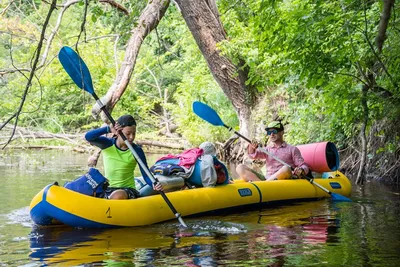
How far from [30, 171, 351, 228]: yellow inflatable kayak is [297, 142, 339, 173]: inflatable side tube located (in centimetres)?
77

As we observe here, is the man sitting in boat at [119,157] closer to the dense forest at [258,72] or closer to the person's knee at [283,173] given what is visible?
the dense forest at [258,72]

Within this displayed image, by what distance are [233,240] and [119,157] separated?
1.26 metres

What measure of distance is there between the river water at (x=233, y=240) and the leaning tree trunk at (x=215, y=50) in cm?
384

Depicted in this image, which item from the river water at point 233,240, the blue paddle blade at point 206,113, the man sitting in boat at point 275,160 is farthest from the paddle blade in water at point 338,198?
the blue paddle blade at point 206,113

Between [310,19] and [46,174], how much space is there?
16.7ft

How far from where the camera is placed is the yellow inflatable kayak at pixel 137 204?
4723mm

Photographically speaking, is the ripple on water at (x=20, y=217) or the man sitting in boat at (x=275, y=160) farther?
the man sitting in boat at (x=275, y=160)

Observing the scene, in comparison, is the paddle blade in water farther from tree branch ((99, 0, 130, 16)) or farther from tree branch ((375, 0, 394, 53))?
tree branch ((375, 0, 394, 53))

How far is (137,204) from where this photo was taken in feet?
16.5

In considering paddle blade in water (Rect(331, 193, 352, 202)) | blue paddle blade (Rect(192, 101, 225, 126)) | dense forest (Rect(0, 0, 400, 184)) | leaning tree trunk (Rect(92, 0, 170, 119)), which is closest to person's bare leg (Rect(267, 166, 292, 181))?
paddle blade in water (Rect(331, 193, 352, 202))

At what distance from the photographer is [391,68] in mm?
6629

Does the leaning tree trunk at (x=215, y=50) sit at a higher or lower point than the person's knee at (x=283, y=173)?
higher

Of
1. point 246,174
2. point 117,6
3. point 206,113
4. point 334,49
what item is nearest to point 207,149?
point 246,174

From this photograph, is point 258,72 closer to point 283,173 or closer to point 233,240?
point 283,173
